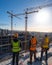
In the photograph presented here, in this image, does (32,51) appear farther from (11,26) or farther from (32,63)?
(11,26)

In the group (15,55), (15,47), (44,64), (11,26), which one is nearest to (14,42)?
(15,47)

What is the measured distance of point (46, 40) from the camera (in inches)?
379

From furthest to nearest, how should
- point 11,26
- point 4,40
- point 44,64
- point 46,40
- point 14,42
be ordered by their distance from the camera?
point 11,26 → point 4,40 → point 46,40 → point 44,64 → point 14,42

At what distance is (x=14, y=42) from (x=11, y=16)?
3760 cm

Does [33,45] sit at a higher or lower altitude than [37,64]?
higher

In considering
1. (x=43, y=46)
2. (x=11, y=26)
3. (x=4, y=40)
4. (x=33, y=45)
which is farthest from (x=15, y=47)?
(x=11, y=26)

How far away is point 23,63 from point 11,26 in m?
34.8

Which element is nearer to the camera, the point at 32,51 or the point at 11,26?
the point at 32,51

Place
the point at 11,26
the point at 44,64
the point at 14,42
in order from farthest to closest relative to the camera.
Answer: the point at 11,26 < the point at 44,64 < the point at 14,42

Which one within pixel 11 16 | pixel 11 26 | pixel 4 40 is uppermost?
pixel 11 16

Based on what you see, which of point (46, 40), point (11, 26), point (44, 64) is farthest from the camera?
point (11, 26)

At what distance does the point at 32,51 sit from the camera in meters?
9.19

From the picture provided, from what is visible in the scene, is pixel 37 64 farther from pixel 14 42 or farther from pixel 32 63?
pixel 14 42

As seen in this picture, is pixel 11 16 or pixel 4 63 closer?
pixel 4 63
